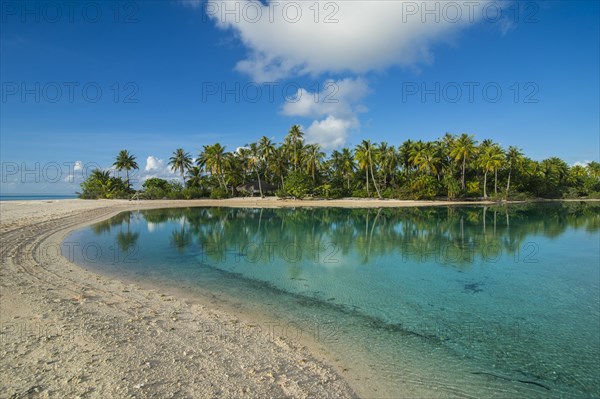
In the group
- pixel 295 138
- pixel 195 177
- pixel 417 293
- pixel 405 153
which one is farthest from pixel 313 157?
pixel 417 293

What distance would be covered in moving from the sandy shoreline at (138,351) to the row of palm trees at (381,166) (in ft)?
189

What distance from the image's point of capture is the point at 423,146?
220 feet

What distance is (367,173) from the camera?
65.9m

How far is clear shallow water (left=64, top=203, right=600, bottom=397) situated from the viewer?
6539mm

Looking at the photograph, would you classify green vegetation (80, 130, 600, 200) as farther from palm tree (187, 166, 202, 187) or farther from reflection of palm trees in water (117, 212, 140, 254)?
reflection of palm trees in water (117, 212, 140, 254)

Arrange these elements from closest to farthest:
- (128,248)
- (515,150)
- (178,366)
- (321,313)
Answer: (178,366) → (321,313) → (128,248) → (515,150)

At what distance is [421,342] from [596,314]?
6.51m

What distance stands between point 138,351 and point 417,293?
30.3 ft

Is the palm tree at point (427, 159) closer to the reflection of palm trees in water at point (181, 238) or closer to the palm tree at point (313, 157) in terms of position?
the palm tree at point (313, 157)

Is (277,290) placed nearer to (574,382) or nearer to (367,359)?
(367,359)

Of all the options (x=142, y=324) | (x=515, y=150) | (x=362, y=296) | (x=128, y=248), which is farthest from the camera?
(x=515, y=150)

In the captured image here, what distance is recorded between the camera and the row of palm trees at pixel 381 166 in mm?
64125

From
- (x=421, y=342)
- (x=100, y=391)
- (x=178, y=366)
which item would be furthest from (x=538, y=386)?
(x=100, y=391)

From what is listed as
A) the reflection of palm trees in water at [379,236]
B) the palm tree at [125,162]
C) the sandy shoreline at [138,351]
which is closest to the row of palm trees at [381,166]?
the palm tree at [125,162]
